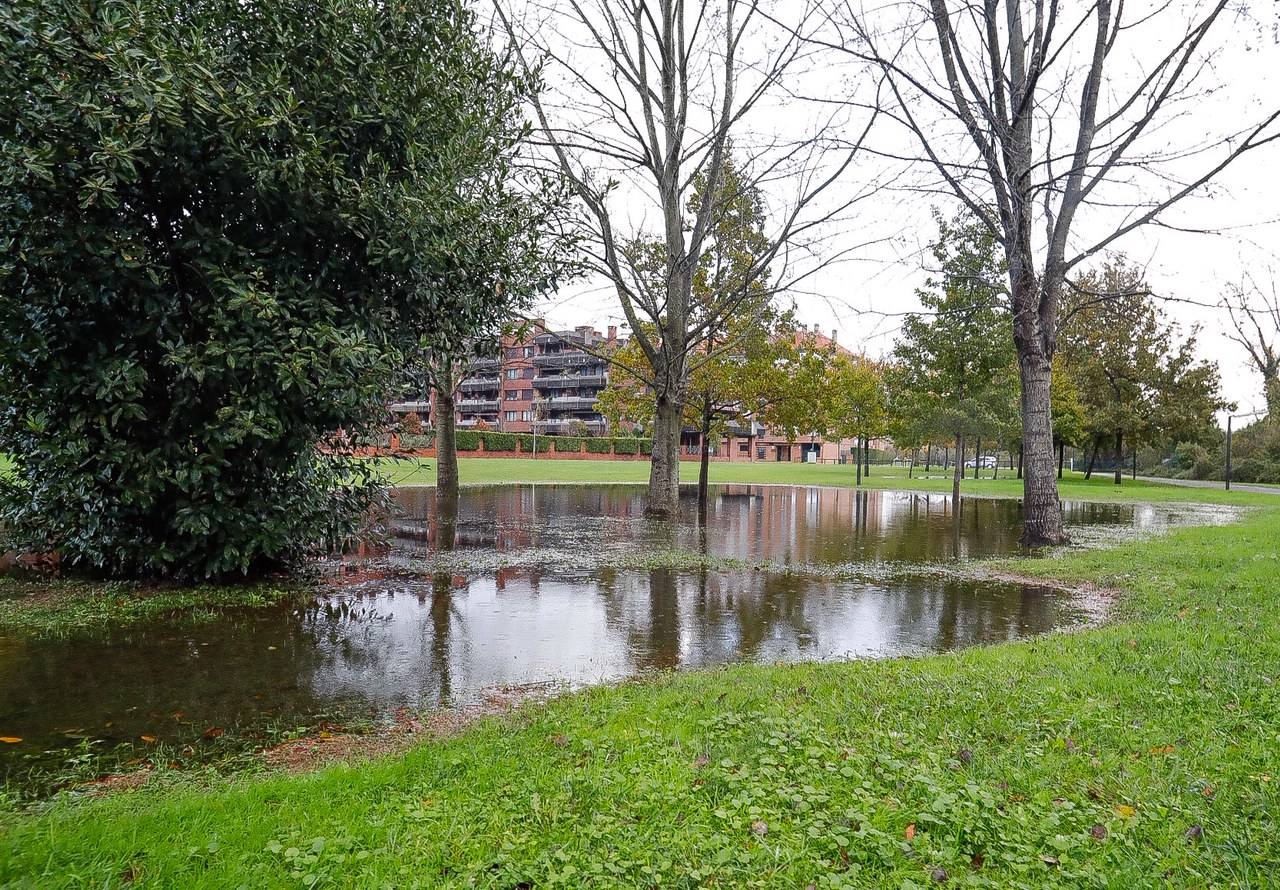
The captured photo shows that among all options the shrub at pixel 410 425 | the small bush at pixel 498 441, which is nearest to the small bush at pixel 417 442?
the shrub at pixel 410 425

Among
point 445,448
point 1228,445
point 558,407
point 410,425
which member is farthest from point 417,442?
point 558,407

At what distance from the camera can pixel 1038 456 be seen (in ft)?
40.9

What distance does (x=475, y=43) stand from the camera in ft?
28.5

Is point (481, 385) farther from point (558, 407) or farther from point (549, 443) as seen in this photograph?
point (549, 443)

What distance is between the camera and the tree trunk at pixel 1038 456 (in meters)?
12.4

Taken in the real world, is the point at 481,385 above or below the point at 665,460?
above

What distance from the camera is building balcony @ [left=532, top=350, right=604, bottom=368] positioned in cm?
6988

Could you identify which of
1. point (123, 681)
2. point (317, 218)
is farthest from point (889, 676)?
point (317, 218)

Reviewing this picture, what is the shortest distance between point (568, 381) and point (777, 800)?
7889cm

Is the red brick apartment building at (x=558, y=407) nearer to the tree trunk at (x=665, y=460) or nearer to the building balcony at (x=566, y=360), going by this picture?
the building balcony at (x=566, y=360)

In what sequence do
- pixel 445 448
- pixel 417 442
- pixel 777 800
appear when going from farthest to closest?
pixel 445 448, pixel 417 442, pixel 777 800

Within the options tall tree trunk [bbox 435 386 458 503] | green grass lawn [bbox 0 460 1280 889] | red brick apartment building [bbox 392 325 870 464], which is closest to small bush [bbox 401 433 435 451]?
green grass lawn [bbox 0 460 1280 889]

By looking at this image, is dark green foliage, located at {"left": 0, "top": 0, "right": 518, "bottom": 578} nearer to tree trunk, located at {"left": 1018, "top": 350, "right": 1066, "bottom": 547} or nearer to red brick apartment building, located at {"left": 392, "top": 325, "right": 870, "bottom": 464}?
tree trunk, located at {"left": 1018, "top": 350, "right": 1066, "bottom": 547}

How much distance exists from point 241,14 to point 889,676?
27.1 ft
